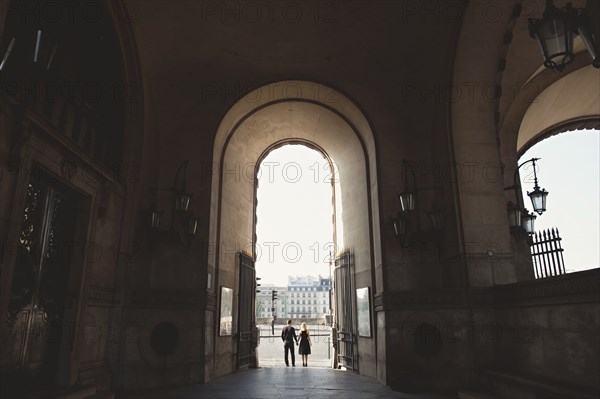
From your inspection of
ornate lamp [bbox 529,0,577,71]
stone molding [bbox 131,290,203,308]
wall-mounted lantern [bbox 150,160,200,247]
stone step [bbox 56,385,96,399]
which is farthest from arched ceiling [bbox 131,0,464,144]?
stone step [bbox 56,385,96,399]

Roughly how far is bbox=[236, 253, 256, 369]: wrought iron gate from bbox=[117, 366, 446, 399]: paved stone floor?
1.14 meters

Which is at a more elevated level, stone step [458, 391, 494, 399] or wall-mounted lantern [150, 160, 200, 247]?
wall-mounted lantern [150, 160, 200, 247]

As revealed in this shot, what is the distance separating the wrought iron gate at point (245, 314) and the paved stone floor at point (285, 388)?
114 cm

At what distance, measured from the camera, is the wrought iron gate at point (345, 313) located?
450 inches

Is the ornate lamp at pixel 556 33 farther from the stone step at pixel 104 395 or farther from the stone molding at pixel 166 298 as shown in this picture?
the stone step at pixel 104 395

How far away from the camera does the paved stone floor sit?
761 cm

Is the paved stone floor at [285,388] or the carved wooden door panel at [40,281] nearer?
the carved wooden door panel at [40,281]

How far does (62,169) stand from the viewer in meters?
6.79

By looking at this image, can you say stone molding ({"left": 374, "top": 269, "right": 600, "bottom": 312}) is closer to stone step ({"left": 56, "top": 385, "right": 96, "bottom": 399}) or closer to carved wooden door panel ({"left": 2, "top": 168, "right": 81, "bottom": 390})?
stone step ({"left": 56, "top": 385, "right": 96, "bottom": 399})

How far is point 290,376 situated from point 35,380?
18.6 ft

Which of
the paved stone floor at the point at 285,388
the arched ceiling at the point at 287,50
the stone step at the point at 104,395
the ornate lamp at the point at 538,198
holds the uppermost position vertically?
the arched ceiling at the point at 287,50

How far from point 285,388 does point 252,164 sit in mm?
7805

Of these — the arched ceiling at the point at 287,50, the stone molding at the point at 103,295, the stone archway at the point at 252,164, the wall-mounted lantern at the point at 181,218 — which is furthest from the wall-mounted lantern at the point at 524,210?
the stone molding at the point at 103,295

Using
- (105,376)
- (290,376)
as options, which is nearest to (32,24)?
(105,376)
